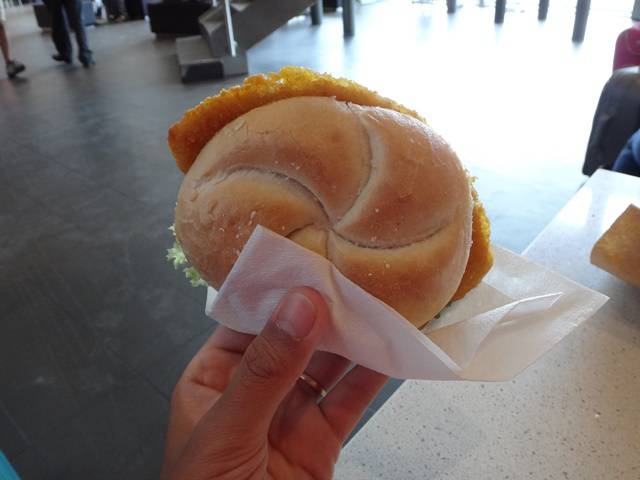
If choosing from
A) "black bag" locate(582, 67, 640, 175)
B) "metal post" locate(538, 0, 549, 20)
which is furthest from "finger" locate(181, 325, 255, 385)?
"metal post" locate(538, 0, 549, 20)

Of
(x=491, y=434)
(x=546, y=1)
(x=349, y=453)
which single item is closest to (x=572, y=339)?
(x=491, y=434)

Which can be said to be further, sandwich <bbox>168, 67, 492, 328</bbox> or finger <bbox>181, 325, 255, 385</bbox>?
finger <bbox>181, 325, 255, 385</bbox>

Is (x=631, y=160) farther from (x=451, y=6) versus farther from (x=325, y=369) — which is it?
(x=451, y=6)

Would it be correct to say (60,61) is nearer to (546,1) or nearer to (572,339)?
(546,1)

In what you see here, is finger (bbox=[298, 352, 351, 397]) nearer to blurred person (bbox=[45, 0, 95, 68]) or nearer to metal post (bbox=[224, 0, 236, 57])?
metal post (bbox=[224, 0, 236, 57])

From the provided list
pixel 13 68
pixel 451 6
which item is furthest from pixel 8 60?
pixel 451 6

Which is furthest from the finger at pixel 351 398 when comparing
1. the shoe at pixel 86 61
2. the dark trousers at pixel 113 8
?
the dark trousers at pixel 113 8
